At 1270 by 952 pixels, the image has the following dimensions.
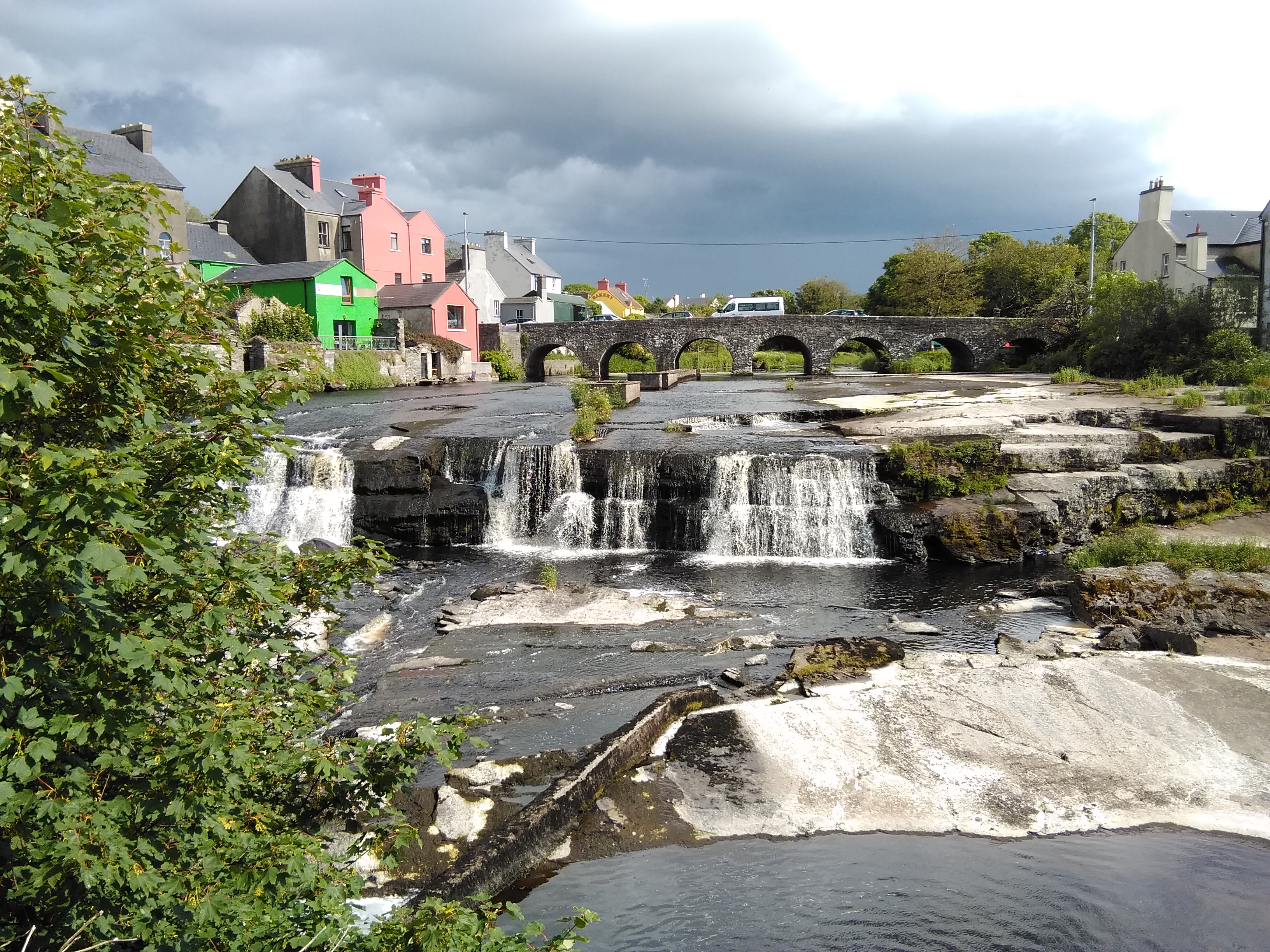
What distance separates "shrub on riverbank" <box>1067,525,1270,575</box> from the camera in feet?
43.5

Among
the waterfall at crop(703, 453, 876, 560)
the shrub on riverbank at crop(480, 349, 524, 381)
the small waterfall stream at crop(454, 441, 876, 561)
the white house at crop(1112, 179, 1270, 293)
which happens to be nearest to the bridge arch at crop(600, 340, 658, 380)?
the shrub on riverbank at crop(480, 349, 524, 381)

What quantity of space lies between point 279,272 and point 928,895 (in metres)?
46.9

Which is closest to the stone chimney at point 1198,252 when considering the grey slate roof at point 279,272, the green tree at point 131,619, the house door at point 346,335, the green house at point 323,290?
the green house at point 323,290

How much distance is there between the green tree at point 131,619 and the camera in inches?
125

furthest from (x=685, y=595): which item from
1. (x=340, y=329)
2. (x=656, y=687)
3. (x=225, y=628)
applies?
(x=340, y=329)

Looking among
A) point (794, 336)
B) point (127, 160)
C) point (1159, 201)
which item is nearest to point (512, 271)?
point (794, 336)

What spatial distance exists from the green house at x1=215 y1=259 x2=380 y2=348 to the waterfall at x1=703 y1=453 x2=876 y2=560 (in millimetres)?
30882

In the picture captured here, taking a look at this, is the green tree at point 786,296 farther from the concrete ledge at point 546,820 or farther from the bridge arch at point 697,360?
the concrete ledge at point 546,820

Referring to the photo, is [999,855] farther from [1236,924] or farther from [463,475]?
[463,475]

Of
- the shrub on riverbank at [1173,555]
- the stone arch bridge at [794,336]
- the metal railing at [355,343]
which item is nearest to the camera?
the shrub on riverbank at [1173,555]

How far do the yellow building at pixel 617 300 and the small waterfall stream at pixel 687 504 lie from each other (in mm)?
77997

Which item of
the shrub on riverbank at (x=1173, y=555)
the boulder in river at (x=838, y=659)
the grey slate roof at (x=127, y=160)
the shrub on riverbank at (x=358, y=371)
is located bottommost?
the boulder in river at (x=838, y=659)

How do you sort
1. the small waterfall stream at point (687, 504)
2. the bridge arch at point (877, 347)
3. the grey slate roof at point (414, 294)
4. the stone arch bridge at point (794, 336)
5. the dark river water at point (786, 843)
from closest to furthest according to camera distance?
the dark river water at point (786, 843), the small waterfall stream at point (687, 504), the grey slate roof at point (414, 294), the stone arch bridge at point (794, 336), the bridge arch at point (877, 347)

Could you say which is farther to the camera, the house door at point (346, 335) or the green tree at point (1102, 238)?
the green tree at point (1102, 238)
